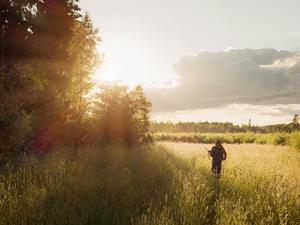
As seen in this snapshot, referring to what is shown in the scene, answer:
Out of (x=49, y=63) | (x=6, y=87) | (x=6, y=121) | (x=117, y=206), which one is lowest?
(x=117, y=206)

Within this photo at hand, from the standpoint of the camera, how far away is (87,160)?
60.1ft

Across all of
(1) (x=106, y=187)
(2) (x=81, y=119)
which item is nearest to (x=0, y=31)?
(2) (x=81, y=119)

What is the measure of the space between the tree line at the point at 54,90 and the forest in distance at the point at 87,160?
0.21 feet

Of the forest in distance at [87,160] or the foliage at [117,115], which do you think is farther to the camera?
the foliage at [117,115]

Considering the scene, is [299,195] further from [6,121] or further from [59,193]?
[6,121]

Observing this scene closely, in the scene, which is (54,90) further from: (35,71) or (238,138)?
(238,138)

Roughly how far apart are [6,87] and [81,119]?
1297cm

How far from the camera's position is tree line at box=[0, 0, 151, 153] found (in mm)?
16844

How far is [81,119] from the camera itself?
95.3ft

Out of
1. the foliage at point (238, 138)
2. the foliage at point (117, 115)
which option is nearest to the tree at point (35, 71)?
the foliage at point (117, 115)

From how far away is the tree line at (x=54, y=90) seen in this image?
16.8 meters

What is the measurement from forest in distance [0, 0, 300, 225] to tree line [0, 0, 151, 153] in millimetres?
65

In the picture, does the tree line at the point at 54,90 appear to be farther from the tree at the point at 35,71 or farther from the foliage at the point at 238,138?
the foliage at the point at 238,138

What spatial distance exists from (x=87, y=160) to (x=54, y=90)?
259 inches
